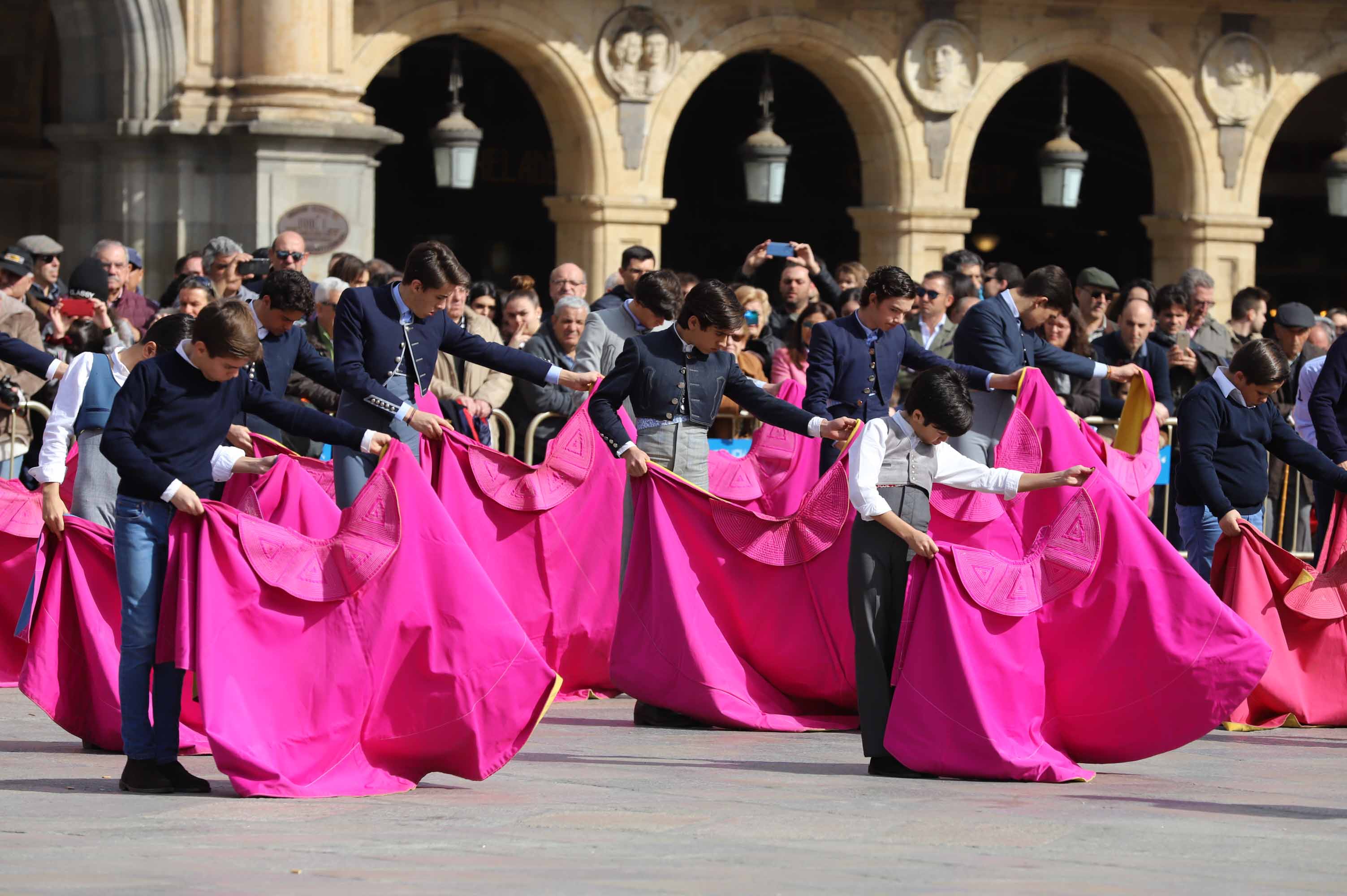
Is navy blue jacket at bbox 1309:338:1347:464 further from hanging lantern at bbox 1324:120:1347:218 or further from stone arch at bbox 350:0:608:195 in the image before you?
hanging lantern at bbox 1324:120:1347:218

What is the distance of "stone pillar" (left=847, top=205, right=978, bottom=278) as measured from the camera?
21.5m

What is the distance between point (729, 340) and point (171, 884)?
14.4ft

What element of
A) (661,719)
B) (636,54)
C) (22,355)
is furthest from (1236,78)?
(22,355)

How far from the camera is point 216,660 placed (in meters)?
7.61

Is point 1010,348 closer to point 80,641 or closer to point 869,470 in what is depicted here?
point 869,470

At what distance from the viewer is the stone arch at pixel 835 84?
67.3ft

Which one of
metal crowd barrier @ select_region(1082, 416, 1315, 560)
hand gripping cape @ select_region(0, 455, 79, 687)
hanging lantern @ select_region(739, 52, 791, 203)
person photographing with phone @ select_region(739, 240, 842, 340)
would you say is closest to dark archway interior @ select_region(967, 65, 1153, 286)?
hanging lantern @ select_region(739, 52, 791, 203)

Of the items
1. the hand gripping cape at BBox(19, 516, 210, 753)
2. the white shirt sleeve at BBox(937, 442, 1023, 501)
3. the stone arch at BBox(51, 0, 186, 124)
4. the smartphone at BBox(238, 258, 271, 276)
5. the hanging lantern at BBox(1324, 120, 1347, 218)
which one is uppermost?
the stone arch at BBox(51, 0, 186, 124)

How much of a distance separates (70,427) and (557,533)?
255 centimetres

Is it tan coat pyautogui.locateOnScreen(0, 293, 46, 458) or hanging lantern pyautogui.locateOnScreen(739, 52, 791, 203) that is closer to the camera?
tan coat pyautogui.locateOnScreen(0, 293, 46, 458)

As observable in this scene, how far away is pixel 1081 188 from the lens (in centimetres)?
2694

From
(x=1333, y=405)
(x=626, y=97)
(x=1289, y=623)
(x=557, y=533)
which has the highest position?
(x=626, y=97)

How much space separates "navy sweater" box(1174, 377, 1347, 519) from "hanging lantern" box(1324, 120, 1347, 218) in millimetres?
11940

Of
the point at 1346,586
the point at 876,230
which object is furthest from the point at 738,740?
the point at 876,230
